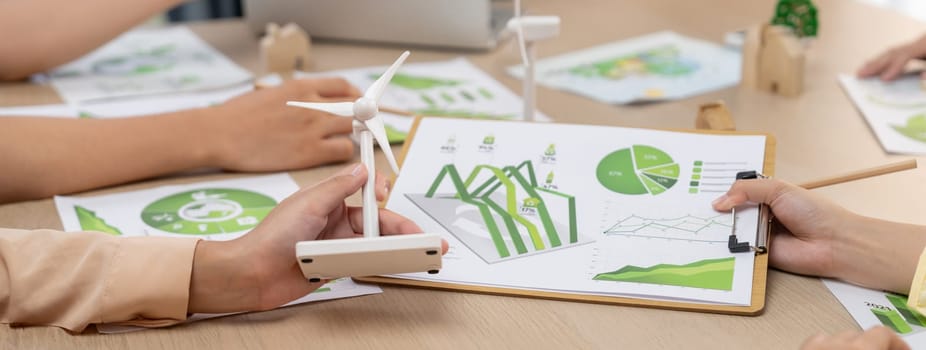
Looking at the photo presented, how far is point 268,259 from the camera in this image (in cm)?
69

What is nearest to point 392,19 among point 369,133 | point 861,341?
point 369,133

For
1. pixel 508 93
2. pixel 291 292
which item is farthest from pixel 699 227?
pixel 508 93

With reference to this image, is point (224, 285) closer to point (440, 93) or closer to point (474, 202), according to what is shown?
point (474, 202)

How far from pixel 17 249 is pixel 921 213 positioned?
0.74m

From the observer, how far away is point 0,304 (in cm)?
70

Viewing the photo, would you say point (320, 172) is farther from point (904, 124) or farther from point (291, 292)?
point (904, 124)

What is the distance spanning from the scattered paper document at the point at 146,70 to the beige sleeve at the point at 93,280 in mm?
527

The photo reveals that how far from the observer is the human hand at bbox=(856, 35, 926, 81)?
1184 mm

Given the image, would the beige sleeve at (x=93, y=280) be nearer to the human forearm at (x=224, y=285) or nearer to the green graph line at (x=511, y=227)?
the human forearm at (x=224, y=285)

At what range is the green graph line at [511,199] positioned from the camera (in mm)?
783

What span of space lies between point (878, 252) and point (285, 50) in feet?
2.70

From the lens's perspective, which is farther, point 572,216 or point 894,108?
point 894,108

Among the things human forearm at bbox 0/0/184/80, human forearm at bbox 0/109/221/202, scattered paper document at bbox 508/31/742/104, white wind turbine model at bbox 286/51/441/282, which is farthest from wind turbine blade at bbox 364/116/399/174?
human forearm at bbox 0/0/184/80

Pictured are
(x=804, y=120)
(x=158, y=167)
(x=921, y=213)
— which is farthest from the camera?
(x=804, y=120)
